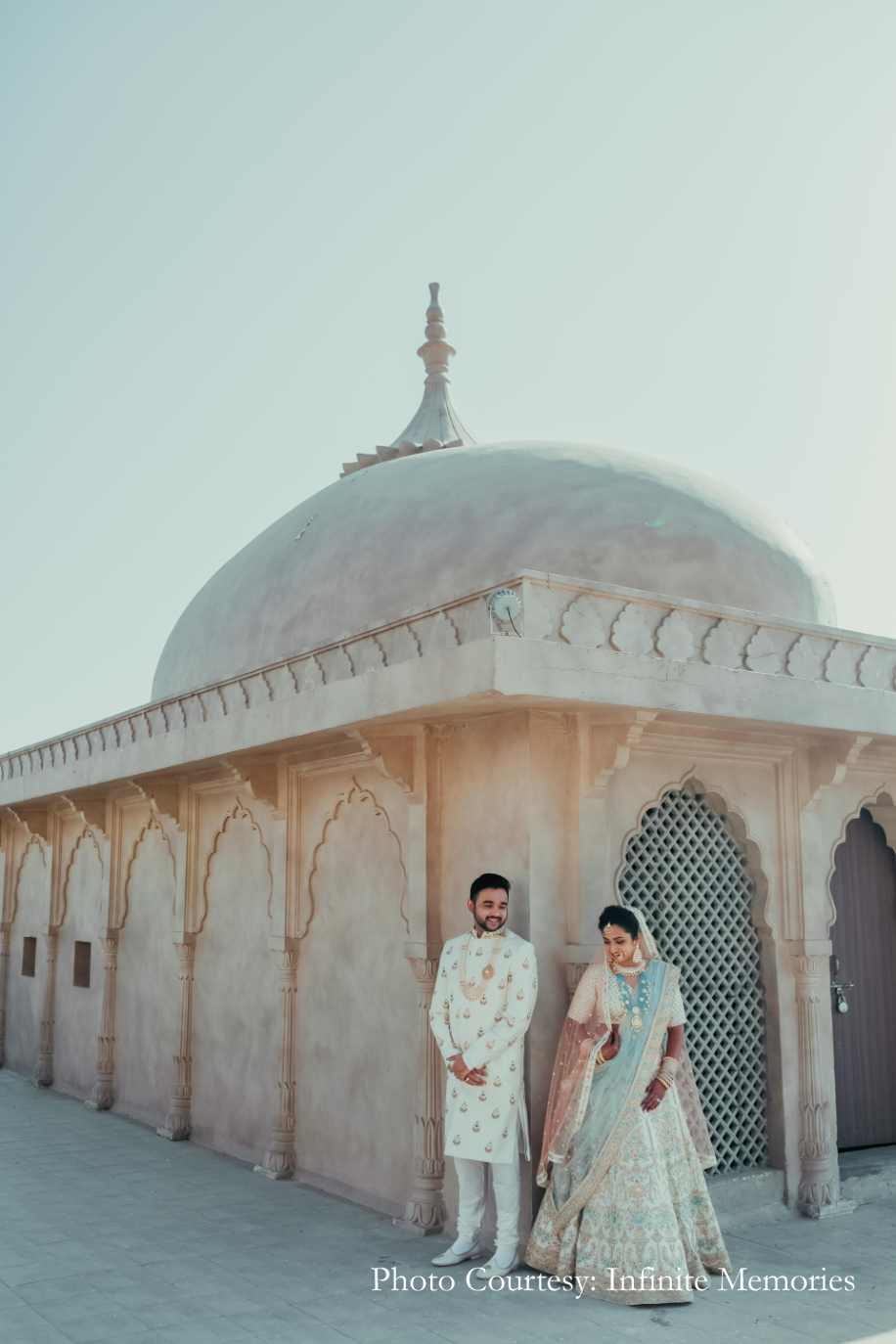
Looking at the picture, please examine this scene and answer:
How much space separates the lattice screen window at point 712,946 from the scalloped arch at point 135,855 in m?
4.58

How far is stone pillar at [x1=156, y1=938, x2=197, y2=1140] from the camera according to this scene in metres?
9.08

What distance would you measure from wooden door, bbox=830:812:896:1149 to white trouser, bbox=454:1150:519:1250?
2957 millimetres

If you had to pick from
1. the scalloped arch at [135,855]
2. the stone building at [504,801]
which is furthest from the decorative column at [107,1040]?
the stone building at [504,801]

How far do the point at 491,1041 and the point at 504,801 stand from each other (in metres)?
1.23

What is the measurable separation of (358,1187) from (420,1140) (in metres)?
0.90

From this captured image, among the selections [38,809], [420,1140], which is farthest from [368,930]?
[38,809]

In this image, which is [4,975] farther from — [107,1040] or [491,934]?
[491,934]

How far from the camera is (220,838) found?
30.1 ft

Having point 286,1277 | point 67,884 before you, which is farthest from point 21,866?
point 286,1277

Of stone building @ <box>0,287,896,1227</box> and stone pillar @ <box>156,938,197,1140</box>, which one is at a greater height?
stone building @ <box>0,287,896,1227</box>

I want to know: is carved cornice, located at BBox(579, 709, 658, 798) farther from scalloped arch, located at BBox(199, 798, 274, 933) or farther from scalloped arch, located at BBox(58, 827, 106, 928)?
scalloped arch, located at BBox(58, 827, 106, 928)

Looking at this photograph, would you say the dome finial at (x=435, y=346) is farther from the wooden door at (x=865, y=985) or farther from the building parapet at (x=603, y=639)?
the wooden door at (x=865, y=985)

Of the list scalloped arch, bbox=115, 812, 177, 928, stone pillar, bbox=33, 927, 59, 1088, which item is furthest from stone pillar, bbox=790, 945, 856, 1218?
stone pillar, bbox=33, 927, 59, 1088

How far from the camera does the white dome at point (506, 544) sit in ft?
25.1
